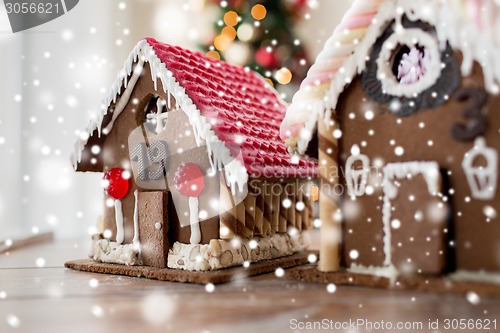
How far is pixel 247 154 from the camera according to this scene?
2951 mm

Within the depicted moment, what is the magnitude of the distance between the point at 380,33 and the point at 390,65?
149mm

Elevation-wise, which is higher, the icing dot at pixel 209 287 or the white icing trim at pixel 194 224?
the white icing trim at pixel 194 224

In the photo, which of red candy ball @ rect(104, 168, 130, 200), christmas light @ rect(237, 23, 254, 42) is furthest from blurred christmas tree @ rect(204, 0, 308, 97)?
red candy ball @ rect(104, 168, 130, 200)

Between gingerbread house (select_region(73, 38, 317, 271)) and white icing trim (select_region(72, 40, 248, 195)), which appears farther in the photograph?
gingerbread house (select_region(73, 38, 317, 271))

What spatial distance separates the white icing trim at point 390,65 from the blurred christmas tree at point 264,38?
228 centimetres

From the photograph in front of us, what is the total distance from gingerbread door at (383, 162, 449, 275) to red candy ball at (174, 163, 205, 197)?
1.00m

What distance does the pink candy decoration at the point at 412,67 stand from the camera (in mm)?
2797

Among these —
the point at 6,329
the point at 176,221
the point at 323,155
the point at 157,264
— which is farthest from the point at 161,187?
the point at 6,329

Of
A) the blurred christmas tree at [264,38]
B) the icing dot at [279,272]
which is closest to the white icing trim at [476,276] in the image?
the icing dot at [279,272]

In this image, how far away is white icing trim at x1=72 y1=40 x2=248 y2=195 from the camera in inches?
113

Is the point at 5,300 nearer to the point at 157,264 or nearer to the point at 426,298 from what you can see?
the point at 157,264

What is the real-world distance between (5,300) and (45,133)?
2.96 meters

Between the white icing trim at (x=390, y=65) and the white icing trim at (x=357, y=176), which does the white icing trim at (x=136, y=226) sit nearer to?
the white icing trim at (x=357, y=176)

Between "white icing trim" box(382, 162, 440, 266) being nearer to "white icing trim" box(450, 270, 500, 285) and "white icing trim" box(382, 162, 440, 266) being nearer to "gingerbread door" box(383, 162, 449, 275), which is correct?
"gingerbread door" box(383, 162, 449, 275)
